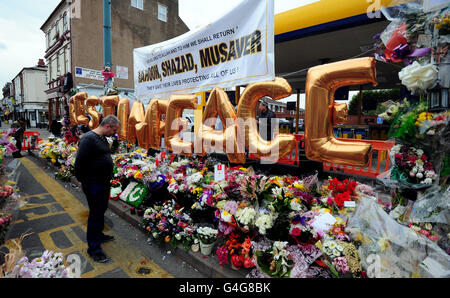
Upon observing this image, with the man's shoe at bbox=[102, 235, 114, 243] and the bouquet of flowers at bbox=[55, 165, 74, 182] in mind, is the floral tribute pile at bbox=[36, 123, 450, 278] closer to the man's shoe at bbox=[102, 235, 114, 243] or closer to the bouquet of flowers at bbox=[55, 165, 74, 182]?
the man's shoe at bbox=[102, 235, 114, 243]

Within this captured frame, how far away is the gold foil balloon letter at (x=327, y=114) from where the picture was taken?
7.28 ft

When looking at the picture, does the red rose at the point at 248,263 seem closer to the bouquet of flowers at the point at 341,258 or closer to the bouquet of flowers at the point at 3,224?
the bouquet of flowers at the point at 341,258

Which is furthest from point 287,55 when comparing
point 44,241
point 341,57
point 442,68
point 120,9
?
point 120,9

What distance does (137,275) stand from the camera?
2783mm

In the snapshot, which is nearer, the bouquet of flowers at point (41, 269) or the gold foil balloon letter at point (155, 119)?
the bouquet of flowers at point (41, 269)

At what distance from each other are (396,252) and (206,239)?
6.36 feet

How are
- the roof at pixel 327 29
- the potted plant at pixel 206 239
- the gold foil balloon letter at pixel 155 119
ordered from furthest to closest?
the roof at pixel 327 29, the gold foil balloon letter at pixel 155 119, the potted plant at pixel 206 239

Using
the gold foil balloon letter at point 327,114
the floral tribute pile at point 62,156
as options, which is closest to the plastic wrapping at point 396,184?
the gold foil balloon letter at point 327,114

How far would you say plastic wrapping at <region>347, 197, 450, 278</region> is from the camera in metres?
1.78

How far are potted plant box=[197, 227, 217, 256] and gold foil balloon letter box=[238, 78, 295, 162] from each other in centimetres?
116

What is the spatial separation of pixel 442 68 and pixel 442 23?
356 millimetres

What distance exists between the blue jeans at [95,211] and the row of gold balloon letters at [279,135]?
1.25 m

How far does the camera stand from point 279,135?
105 inches
